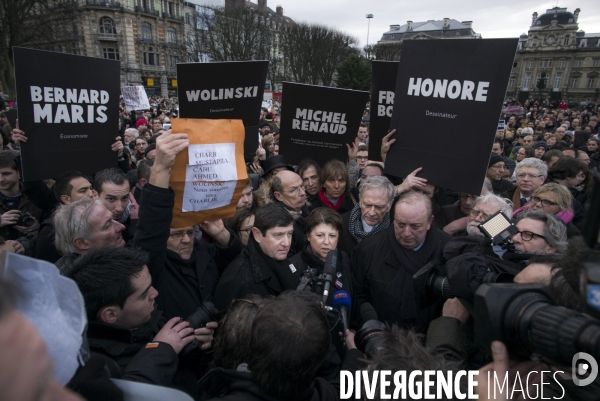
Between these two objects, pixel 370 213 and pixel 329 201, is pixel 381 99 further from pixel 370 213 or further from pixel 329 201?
pixel 370 213

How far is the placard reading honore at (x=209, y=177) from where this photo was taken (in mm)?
2271

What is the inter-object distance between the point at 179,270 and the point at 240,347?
1074 millimetres

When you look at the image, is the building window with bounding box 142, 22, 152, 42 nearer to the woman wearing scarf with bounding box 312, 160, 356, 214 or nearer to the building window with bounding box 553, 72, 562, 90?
the woman wearing scarf with bounding box 312, 160, 356, 214

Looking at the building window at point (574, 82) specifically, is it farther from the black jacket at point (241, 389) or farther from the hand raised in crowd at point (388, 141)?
the black jacket at point (241, 389)

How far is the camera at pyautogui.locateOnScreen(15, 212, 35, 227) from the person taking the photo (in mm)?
3518

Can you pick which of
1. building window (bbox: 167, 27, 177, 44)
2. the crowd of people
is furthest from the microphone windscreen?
building window (bbox: 167, 27, 177, 44)

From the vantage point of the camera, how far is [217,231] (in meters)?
2.70

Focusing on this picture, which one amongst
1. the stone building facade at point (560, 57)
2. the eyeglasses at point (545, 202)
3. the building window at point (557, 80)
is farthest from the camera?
the building window at point (557, 80)

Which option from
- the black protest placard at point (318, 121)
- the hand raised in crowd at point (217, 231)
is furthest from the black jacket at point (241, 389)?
the black protest placard at point (318, 121)

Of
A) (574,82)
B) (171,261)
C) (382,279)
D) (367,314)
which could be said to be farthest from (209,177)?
(574,82)

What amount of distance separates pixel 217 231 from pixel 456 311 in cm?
164

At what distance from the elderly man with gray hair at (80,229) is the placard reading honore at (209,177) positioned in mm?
586

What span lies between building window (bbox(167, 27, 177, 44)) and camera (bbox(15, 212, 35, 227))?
208 ft

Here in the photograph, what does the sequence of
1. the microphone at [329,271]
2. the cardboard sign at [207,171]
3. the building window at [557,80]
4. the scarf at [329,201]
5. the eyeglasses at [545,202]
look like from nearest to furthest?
the microphone at [329,271]
the cardboard sign at [207,171]
the eyeglasses at [545,202]
the scarf at [329,201]
the building window at [557,80]
